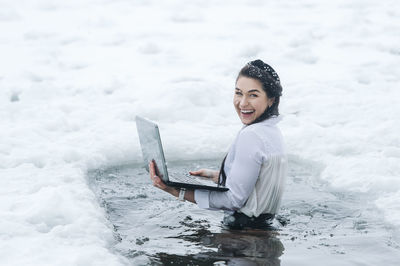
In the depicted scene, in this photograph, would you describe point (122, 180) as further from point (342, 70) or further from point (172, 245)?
point (342, 70)

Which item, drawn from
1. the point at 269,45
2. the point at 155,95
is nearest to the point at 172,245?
the point at 155,95

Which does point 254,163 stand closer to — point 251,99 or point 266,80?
point 251,99

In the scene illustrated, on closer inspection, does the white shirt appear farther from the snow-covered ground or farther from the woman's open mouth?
the snow-covered ground

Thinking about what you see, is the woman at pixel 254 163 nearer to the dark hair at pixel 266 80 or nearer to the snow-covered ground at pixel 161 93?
the dark hair at pixel 266 80

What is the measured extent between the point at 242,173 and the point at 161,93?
4196 mm

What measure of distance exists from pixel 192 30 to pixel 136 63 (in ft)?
7.55

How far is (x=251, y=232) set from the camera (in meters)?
3.95

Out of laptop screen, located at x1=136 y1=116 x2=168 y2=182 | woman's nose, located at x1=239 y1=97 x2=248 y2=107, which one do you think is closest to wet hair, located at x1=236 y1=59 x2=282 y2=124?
woman's nose, located at x1=239 y1=97 x2=248 y2=107

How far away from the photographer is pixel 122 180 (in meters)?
5.52

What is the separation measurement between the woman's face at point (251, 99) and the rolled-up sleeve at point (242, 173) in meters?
0.19

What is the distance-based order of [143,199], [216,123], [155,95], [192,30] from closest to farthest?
1. [143,199]
2. [216,123]
3. [155,95]
4. [192,30]

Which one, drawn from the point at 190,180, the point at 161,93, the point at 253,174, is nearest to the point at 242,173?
the point at 253,174

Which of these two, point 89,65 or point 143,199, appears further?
point 89,65

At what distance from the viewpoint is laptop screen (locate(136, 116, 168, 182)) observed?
3.64 metres
